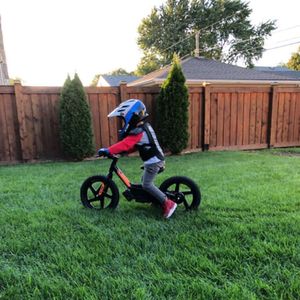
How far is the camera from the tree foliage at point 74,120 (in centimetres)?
616

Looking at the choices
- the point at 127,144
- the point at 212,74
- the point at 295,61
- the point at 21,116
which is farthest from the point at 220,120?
the point at 295,61

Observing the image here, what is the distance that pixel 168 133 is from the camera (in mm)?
6793

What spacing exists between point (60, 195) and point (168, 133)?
368cm

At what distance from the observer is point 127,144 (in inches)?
110

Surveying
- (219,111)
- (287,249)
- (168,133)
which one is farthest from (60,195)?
(219,111)

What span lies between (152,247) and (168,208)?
0.66 metres

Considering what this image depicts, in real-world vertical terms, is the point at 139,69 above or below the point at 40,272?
above

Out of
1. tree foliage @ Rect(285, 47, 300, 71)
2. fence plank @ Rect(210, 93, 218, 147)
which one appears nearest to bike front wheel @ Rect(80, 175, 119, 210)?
fence plank @ Rect(210, 93, 218, 147)

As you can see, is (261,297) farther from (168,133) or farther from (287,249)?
(168,133)

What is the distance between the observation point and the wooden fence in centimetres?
615

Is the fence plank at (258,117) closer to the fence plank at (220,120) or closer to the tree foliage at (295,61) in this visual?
the fence plank at (220,120)

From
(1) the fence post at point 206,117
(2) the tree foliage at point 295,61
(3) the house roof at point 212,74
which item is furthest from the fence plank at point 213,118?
(2) the tree foliage at point 295,61

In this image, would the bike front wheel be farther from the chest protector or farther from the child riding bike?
the chest protector

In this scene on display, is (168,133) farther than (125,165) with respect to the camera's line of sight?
Yes
